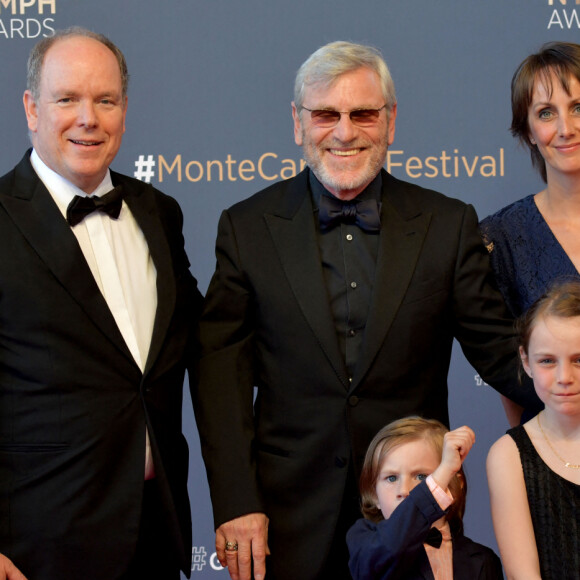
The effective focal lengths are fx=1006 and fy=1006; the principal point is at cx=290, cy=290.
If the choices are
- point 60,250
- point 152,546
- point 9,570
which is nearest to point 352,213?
point 60,250

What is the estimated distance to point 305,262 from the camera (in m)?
2.92

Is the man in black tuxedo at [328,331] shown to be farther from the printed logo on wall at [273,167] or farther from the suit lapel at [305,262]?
the printed logo on wall at [273,167]

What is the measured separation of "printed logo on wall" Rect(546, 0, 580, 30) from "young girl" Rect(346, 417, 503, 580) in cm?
232

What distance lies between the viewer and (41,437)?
8.87 ft

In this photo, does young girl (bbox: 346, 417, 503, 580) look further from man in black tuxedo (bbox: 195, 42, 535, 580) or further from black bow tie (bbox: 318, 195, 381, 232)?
black bow tie (bbox: 318, 195, 381, 232)

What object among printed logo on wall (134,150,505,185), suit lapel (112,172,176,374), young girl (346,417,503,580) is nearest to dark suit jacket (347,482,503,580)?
young girl (346,417,503,580)

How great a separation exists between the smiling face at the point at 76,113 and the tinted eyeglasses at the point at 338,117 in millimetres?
587

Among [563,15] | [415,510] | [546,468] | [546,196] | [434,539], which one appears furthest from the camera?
[563,15]

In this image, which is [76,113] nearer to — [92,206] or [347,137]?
[92,206]

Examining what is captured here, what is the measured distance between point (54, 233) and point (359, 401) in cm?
97

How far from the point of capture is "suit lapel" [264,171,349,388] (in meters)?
2.84

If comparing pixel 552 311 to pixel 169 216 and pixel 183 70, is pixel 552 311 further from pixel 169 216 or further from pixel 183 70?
pixel 183 70

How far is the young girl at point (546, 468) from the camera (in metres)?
2.60

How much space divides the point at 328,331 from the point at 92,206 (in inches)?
29.9
